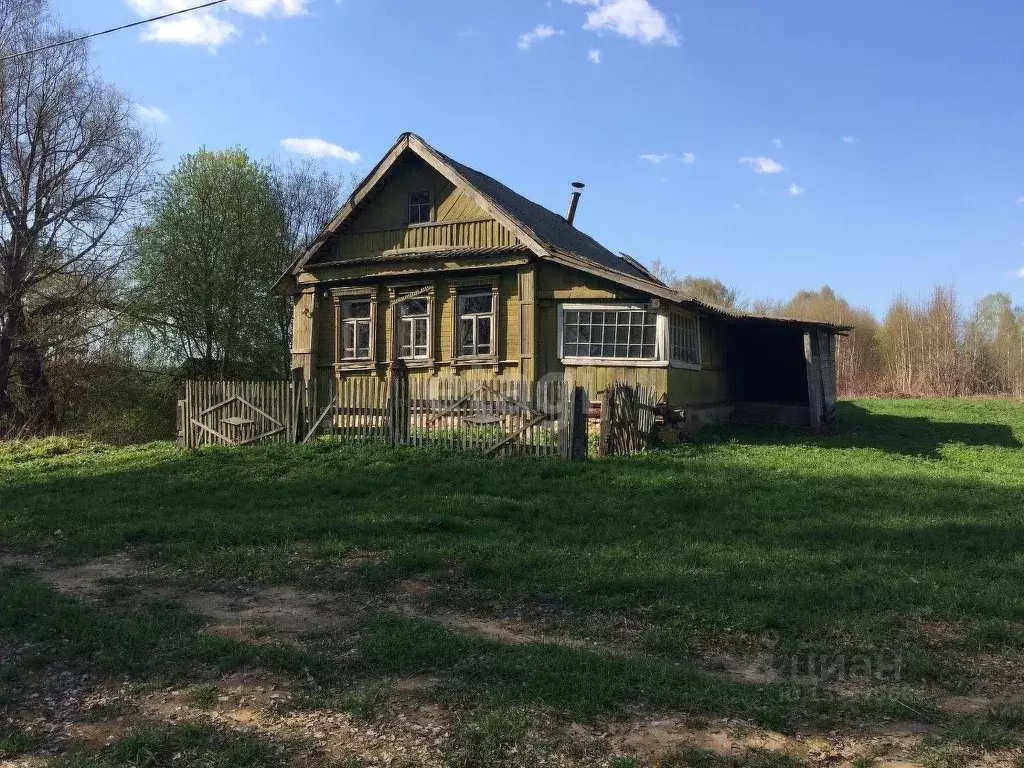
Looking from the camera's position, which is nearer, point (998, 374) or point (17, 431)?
point (17, 431)

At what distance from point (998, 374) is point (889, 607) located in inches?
1519

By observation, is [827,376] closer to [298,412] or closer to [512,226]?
[512,226]

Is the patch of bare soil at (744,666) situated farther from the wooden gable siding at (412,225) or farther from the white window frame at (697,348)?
the wooden gable siding at (412,225)

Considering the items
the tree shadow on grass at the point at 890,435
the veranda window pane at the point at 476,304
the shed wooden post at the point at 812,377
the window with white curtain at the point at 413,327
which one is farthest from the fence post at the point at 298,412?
the shed wooden post at the point at 812,377

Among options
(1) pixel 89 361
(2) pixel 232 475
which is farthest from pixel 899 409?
(1) pixel 89 361

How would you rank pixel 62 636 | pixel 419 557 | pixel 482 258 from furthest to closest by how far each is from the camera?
pixel 482 258, pixel 419 557, pixel 62 636

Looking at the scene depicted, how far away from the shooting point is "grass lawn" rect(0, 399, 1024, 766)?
12.2 feet

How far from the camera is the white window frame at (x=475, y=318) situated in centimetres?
1758

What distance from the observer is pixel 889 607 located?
5.36 meters

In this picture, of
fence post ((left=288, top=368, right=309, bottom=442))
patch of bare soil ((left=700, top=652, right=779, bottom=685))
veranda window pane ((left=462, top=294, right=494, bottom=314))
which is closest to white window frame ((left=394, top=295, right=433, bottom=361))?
veranda window pane ((left=462, top=294, right=494, bottom=314))

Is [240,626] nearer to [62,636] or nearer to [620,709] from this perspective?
[62,636]

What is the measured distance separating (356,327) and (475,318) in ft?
11.5

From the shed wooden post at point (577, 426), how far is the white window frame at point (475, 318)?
5192 mm

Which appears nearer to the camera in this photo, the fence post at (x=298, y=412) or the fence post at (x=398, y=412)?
the fence post at (x=398, y=412)
